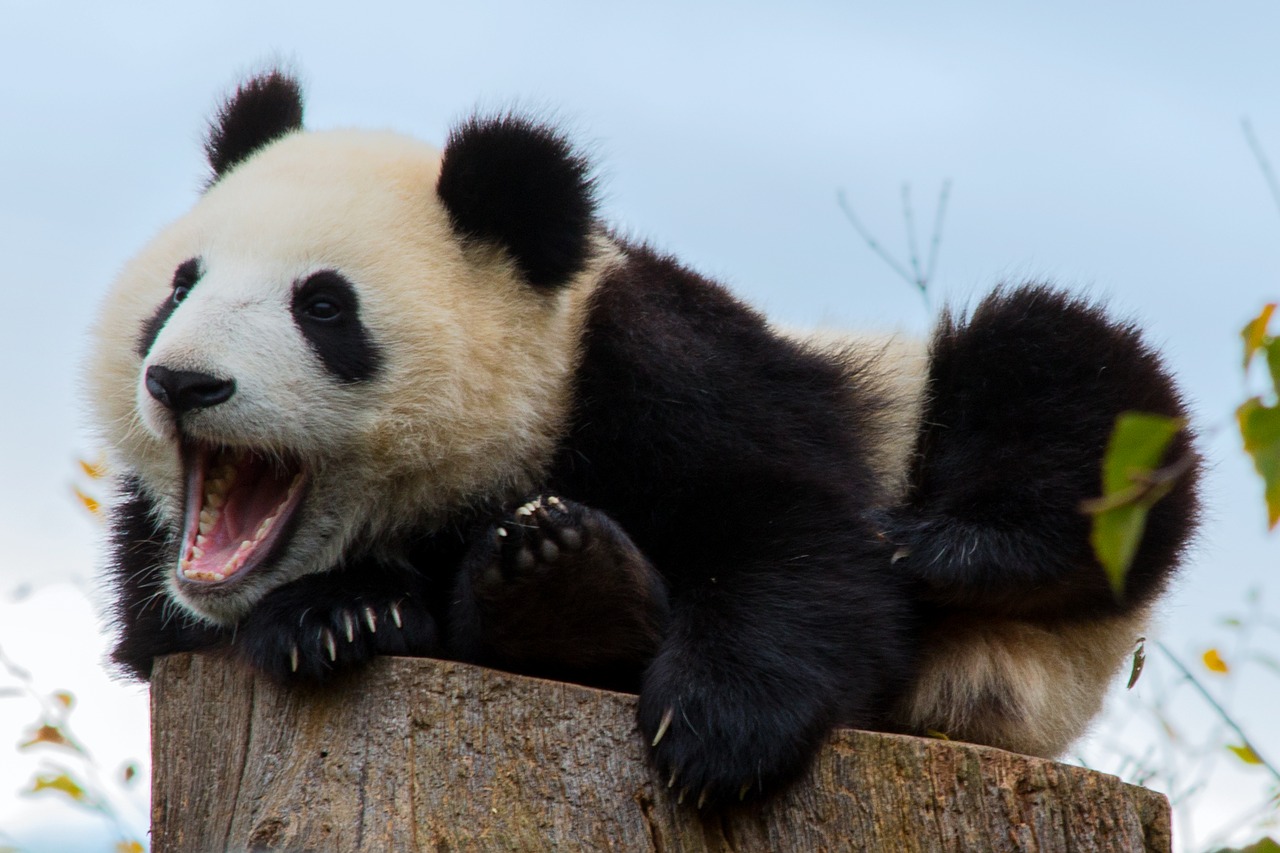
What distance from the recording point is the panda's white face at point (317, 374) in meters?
3.90

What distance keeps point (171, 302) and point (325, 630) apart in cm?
134

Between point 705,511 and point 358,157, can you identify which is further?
point 358,157

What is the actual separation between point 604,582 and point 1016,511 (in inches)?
63.6

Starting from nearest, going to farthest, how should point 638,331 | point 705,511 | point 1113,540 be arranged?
point 1113,540 < point 705,511 < point 638,331

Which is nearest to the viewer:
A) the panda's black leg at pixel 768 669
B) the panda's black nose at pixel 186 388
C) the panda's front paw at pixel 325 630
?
the panda's black leg at pixel 768 669

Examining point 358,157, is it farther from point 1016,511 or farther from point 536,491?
point 1016,511

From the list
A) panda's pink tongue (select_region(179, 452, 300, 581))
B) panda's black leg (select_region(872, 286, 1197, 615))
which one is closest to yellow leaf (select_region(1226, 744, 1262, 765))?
panda's black leg (select_region(872, 286, 1197, 615))

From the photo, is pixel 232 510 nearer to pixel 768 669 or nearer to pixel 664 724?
pixel 664 724

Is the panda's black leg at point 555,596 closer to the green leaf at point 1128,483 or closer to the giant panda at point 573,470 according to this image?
the giant panda at point 573,470

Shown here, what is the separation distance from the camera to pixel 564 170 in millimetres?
4379

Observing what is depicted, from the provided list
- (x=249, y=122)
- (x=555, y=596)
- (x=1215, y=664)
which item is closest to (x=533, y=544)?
(x=555, y=596)

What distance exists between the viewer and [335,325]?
162 inches

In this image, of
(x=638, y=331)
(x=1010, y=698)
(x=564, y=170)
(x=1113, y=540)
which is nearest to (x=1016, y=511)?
(x=1010, y=698)

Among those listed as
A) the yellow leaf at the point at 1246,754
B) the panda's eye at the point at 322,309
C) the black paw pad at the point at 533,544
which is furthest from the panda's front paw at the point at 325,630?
the yellow leaf at the point at 1246,754
